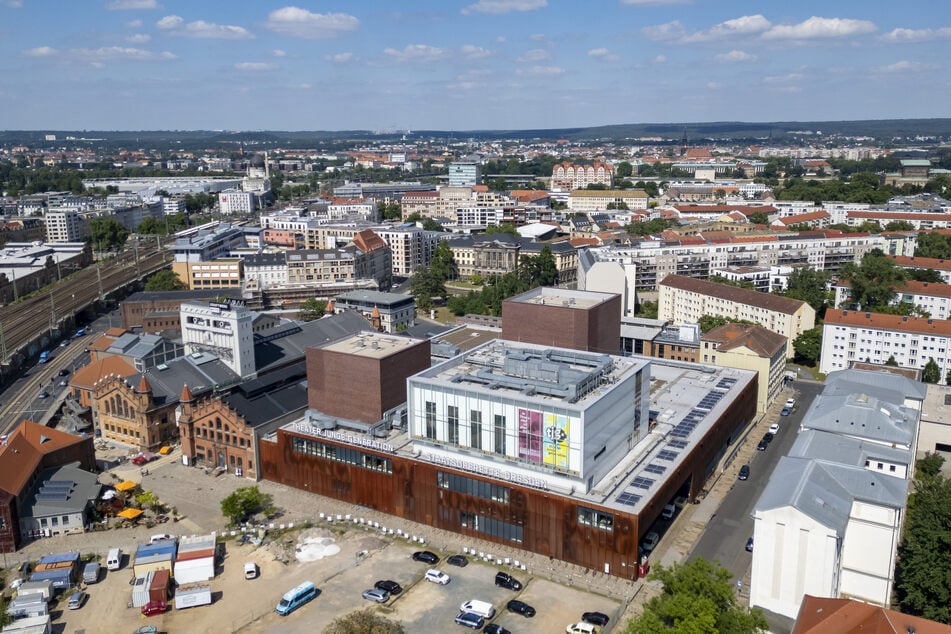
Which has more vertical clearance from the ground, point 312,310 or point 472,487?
point 312,310

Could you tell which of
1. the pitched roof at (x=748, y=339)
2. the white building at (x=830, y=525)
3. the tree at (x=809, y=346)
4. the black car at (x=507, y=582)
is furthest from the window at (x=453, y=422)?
the tree at (x=809, y=346)

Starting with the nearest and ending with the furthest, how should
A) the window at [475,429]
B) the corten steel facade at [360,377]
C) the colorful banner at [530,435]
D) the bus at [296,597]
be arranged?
the bus at [296,597] → the colorful banner at [530,435] → the window at [475,429] → the corten steel facade at [360,377]

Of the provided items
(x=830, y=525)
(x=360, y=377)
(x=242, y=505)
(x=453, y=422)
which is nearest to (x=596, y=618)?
(x=830, y=525)

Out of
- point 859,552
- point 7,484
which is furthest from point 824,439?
point 7,484

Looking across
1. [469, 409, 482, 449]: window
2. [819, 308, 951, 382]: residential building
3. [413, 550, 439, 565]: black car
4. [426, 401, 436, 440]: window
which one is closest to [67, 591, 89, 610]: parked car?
[413, 550, 439, 565]: black car

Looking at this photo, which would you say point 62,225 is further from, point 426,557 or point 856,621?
point 856,621

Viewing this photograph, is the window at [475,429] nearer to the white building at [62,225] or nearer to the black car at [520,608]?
the black car at [520,608]
